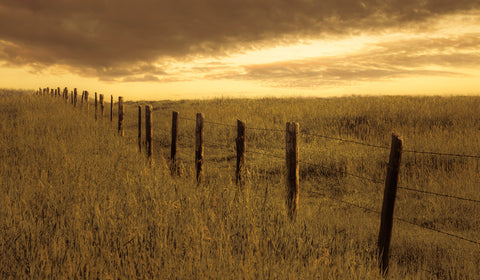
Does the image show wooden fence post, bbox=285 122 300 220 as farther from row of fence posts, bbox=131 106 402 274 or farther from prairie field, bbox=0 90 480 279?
prairie field, bbox=0 90 480 279

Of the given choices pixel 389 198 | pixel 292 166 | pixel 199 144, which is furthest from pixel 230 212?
pixel 199 144

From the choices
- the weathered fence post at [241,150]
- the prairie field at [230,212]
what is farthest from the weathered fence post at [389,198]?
the weathered fence post at [241,150]

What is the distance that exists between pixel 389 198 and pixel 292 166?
1.56 meters

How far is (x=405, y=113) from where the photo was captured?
16.1m

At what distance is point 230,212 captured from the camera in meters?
4.24

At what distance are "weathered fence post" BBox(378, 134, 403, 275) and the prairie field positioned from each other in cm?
16

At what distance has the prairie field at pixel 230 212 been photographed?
303 cm

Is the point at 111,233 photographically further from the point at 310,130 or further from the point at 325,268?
the point at 310,130

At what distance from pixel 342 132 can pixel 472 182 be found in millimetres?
6906

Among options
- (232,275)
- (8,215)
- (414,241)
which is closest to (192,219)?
(232,275)

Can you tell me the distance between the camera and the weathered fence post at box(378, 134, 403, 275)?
4.20 meters

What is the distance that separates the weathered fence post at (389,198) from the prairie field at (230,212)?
16cm

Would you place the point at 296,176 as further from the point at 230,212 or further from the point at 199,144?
the point at 199,144

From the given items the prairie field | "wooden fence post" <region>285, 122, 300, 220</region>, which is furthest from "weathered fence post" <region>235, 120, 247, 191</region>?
"wooden fence post" <region>285, 122, 300, 220</region>
